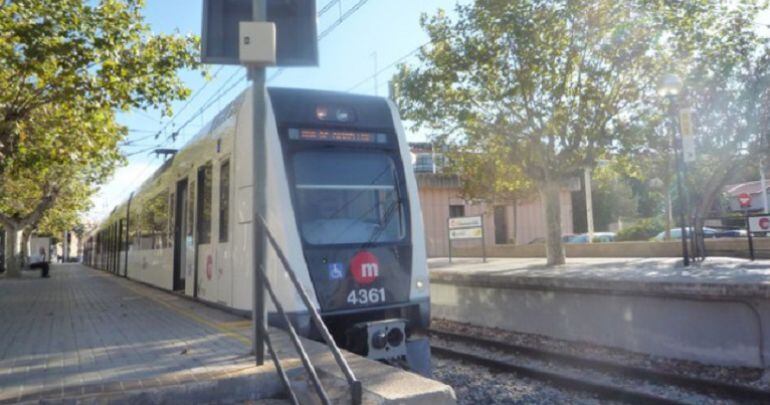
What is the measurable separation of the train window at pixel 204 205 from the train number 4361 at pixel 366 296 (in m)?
3.17

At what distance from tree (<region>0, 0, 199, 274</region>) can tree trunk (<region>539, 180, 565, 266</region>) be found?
890 cm

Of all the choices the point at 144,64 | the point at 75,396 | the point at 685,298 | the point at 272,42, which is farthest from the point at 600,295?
the point at 144,64

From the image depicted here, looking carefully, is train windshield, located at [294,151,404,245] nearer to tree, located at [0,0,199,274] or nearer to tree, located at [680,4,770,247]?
tree, located at [0,0,199,274]

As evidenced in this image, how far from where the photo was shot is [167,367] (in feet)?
15.8

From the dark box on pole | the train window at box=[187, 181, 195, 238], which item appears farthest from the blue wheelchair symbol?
the train window at box=[187, 181, 195, 238]

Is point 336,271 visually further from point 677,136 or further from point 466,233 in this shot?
point 466,233

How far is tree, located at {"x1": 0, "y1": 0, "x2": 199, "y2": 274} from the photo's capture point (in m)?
10.5

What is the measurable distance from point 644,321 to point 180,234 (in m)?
8.22

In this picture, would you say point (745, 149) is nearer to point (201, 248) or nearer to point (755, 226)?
point (755, 226)

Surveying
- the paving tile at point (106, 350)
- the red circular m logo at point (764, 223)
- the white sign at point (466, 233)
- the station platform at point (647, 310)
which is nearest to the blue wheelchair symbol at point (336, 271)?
the paving tile at point (106, 350)

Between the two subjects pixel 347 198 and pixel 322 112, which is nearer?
pixel 347 198

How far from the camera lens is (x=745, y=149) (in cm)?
1425

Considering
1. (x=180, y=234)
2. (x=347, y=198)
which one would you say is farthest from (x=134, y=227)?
(x=347, y=198)

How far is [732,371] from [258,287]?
619cm
